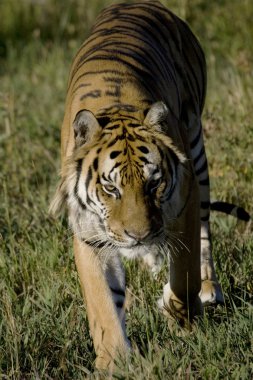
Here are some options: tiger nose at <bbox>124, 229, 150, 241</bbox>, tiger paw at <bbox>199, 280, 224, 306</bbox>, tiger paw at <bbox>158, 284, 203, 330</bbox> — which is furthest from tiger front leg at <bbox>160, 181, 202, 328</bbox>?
tiger nose at <bbox>124, 229, 150, 241</bbox>

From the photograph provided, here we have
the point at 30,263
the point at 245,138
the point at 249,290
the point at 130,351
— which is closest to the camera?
the point at 130,351

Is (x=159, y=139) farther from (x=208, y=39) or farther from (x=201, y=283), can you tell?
(x=208, y=39)

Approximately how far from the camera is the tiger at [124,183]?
3787mm

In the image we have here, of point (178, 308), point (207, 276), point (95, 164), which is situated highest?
point (95, 164)

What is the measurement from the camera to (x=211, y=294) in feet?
14.9

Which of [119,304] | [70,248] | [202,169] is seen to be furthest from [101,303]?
[202,169]

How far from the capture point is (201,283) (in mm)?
4543

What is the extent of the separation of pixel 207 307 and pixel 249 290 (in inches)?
9.8

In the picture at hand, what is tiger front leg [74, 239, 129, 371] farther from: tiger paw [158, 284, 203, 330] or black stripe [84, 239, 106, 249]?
tiger paw [158, 284, 203, 330]

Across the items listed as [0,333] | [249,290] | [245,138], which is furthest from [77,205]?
[245,138]

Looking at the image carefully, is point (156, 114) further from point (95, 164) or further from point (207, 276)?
point (207, 276)

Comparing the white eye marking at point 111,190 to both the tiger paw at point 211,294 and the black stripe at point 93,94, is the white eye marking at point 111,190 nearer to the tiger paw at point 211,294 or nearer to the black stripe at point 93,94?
the black stripe at point 93,94

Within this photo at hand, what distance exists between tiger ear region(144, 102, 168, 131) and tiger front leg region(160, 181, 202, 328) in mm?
446

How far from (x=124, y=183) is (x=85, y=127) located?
0.91 feet
